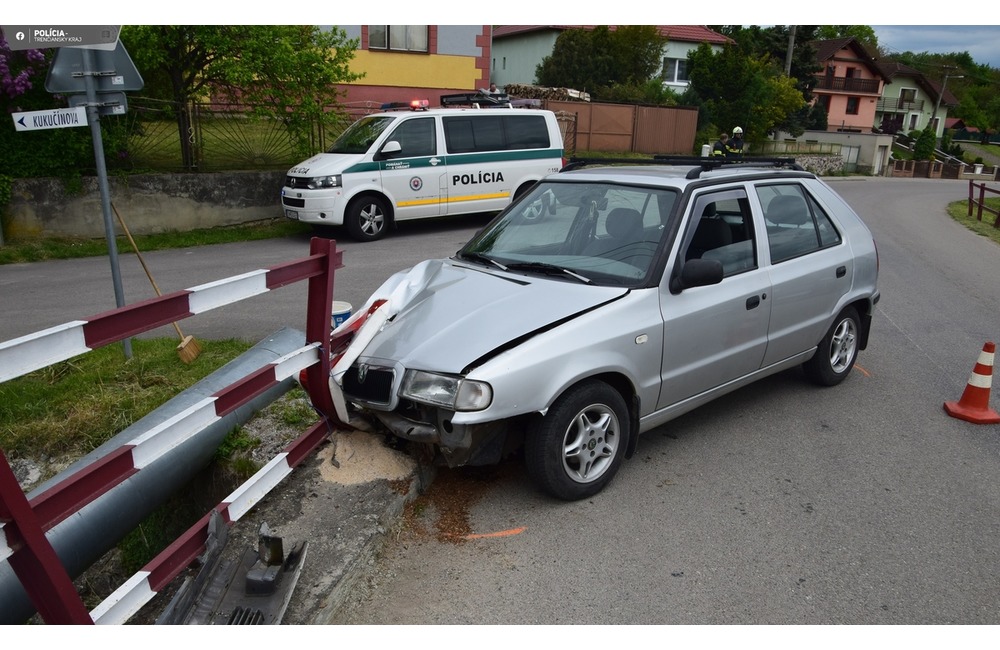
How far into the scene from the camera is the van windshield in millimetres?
12406

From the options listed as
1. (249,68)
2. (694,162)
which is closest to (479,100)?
(249,68)

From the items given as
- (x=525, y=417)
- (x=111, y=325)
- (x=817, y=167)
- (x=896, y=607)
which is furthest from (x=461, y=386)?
(x=817, y=167)

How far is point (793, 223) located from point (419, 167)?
8.20 m

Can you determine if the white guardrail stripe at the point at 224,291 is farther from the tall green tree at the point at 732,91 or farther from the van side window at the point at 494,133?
the tall green tree at the point at 732,91

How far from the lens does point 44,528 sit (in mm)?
2549

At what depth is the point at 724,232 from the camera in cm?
491

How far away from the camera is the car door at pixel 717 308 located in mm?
4488

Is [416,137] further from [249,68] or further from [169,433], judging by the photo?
[169,433]

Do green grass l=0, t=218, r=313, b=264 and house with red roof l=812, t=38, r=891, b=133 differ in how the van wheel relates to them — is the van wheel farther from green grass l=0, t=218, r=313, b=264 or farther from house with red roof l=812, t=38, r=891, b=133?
house with red roof l=812, t=38, r=891, b=133

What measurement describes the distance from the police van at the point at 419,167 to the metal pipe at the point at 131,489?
7.41 m

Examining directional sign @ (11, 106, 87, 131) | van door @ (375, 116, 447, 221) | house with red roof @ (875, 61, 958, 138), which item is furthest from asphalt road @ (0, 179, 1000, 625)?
house with red roof @ (875, 61, 958, 138)

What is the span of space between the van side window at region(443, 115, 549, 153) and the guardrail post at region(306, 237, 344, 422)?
9067 mm

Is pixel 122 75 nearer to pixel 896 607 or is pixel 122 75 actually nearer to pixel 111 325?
pixel 111 325

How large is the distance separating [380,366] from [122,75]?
3395 millimetres
